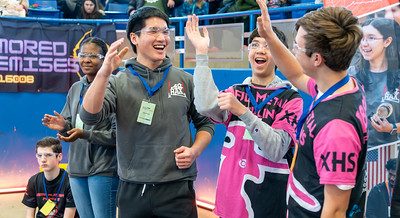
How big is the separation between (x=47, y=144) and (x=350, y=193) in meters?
2.95

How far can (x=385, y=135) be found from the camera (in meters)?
3.47

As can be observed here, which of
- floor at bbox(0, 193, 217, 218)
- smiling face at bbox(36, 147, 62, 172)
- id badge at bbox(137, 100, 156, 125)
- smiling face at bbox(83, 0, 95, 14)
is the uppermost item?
smiling face at bbox(83, 0, 95, 14)

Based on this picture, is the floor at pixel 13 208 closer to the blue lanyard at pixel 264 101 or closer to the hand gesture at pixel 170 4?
the blue lanyard at pixel 264 101

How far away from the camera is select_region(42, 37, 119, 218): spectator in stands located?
10.4ft

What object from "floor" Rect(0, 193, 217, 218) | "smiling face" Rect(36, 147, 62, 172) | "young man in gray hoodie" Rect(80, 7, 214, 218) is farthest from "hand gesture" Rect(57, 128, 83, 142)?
"floor" Rect(0, 193, 217, 218)

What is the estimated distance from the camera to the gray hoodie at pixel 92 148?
124 inches

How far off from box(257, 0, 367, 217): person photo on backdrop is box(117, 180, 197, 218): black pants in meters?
0.80

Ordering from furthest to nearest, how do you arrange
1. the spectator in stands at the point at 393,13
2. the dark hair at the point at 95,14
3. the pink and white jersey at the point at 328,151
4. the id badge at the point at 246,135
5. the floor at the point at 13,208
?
the dark hair at the point at 95,14 < the floor at the point at 13,208 < the spectator in stands at the point at 393,13 < the id badge at the point at 246,135 < the pink and white jersey at the point at 328,151

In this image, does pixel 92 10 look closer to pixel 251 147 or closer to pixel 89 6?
pixel 89 6

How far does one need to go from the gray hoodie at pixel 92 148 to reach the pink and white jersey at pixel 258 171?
976 mm

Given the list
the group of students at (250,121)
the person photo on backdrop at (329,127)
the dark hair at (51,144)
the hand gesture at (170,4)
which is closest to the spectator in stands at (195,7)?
the hand gesture at (170,4)

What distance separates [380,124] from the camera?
11.4 feet

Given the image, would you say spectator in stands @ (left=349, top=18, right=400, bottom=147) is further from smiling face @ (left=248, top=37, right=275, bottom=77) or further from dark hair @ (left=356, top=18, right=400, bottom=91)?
smiling face @ (left=248, top=37, right=275, bottom=77)

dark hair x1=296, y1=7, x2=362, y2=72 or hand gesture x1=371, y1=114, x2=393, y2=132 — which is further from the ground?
dark hair x1=296, y1=7, x2=362, y2=72
